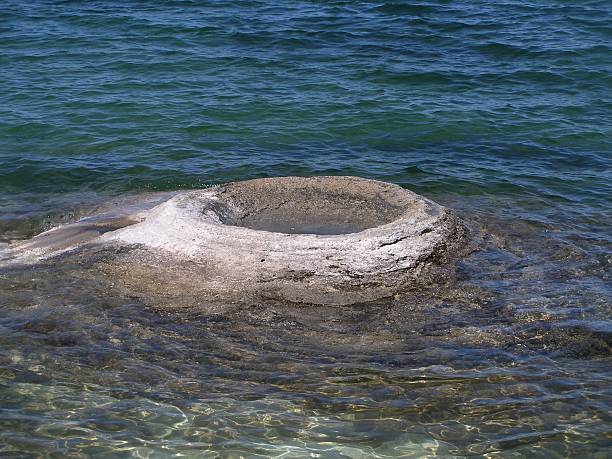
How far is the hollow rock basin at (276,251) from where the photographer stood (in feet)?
23.2

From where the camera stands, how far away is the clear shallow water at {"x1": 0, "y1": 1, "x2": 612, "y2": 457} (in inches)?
217

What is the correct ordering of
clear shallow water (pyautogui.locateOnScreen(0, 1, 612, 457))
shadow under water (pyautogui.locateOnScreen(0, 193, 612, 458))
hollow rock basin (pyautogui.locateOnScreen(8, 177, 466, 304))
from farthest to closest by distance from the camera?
hollow rock basin (pyautogui.locateOnScreen(8, 177, 466, 304)), clear shallow water (pyautogui.locateOnScreen(0, 1, 612, 457)), shadow under water (pyautogui.locateOnScreen(0, 193, 612, 458))

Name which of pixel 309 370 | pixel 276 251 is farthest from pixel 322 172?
pixel 309 370

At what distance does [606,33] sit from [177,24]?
7.97 meters

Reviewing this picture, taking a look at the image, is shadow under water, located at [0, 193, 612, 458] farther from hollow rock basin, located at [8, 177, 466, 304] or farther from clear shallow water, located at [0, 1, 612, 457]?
hollow rock basin, located at [8, 177, 466, 304]

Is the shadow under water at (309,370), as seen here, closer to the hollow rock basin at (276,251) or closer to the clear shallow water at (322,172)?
the clear shallow water at (322,172)

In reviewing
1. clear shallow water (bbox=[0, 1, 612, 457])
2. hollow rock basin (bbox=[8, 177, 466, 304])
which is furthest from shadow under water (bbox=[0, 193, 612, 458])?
hollow rock basin (bbox=[8, 177, 466, 304])

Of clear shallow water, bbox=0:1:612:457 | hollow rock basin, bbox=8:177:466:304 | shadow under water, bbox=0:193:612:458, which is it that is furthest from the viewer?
hollow rock basin, bbox=8:177:466:304

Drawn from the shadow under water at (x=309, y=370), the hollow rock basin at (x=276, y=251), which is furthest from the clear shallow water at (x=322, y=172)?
the hollow rock basin at (x=276, y=251)

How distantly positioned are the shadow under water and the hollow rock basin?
0.60ft

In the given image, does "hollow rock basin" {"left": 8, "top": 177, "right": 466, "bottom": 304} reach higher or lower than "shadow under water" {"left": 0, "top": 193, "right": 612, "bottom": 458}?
higher

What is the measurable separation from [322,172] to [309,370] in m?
4.84

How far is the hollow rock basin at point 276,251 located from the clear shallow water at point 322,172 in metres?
0.25

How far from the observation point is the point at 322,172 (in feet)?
34.8
